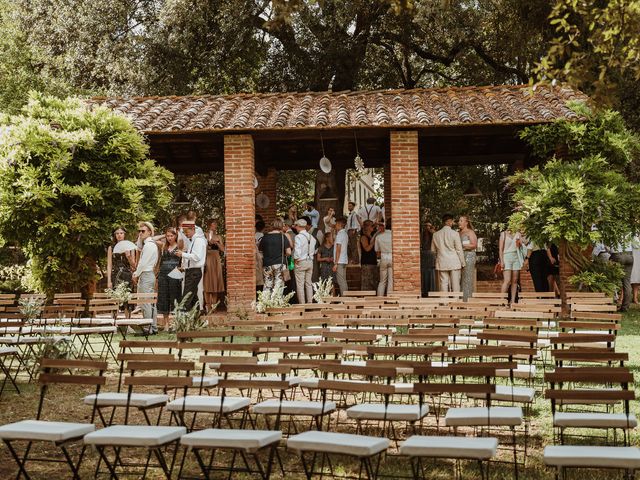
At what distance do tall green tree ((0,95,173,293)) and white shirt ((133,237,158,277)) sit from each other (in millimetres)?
688

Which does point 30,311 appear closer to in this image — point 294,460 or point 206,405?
point 206,405

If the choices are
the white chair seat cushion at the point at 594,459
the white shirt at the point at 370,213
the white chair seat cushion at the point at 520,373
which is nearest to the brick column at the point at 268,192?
the white shirt at the point at 370,213

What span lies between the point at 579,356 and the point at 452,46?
20.4 m

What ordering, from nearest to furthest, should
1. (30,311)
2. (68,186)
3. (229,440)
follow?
(229,440) → (30,311) → (68,186)

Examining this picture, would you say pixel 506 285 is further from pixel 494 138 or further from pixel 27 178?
pixel 27 178

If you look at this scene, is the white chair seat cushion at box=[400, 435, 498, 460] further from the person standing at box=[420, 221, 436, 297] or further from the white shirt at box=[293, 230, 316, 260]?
the person standing at box=[420, 221, 436, 297]

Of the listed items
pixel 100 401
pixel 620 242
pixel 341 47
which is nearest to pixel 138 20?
pixel 341 47

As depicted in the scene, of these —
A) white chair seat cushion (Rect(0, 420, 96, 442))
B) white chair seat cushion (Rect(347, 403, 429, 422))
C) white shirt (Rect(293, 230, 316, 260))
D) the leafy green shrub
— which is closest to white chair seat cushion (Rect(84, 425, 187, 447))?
white chair seat cushion (Rect(0, 420, 96, 442))

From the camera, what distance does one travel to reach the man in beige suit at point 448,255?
17.2 m

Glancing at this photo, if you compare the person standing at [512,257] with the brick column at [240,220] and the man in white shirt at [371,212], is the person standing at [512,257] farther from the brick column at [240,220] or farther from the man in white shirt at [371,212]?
the brick column at [240,220]

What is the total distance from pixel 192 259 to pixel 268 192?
6.73 m

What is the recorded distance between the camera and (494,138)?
18.9 metres

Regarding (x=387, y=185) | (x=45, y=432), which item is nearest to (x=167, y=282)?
(x=387, y=185)

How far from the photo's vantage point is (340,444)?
5418 mm
